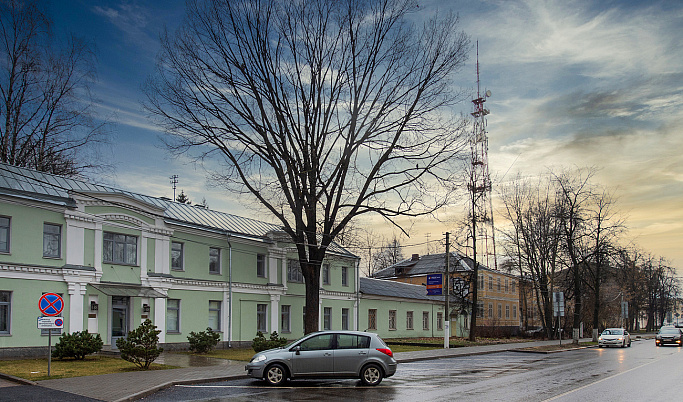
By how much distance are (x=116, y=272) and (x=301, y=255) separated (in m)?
9.43

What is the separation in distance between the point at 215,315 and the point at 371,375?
17419mm

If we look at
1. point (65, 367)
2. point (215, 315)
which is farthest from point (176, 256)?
point (65, 367)

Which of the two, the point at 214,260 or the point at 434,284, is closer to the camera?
the point at 214,260

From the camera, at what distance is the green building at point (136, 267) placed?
71.7 ft

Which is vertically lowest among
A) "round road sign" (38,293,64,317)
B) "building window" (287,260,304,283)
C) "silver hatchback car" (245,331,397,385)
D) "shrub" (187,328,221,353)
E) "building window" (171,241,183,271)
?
"shrub" (187,328,221,353)

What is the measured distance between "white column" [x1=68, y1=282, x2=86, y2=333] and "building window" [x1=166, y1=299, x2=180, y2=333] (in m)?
5.16

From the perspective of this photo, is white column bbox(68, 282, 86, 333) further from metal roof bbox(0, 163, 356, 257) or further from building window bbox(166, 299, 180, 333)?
building window bbox(166, 299, 180, 333)

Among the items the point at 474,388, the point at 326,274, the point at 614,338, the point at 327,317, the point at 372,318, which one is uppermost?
the point at 326,274

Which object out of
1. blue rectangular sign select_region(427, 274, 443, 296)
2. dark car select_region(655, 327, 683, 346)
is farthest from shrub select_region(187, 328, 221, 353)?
dark car select_region(655, 327, 683, 346)

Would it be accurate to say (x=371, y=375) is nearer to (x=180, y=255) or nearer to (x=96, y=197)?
(x=96, y=197)

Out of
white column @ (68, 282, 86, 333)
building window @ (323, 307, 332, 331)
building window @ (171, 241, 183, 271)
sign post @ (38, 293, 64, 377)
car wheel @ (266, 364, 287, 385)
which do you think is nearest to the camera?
sign post @ (38, 293, 64, 377)

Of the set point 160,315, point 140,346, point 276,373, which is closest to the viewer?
point 276,373

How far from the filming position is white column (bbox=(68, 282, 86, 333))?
23072mm

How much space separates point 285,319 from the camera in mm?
36656
